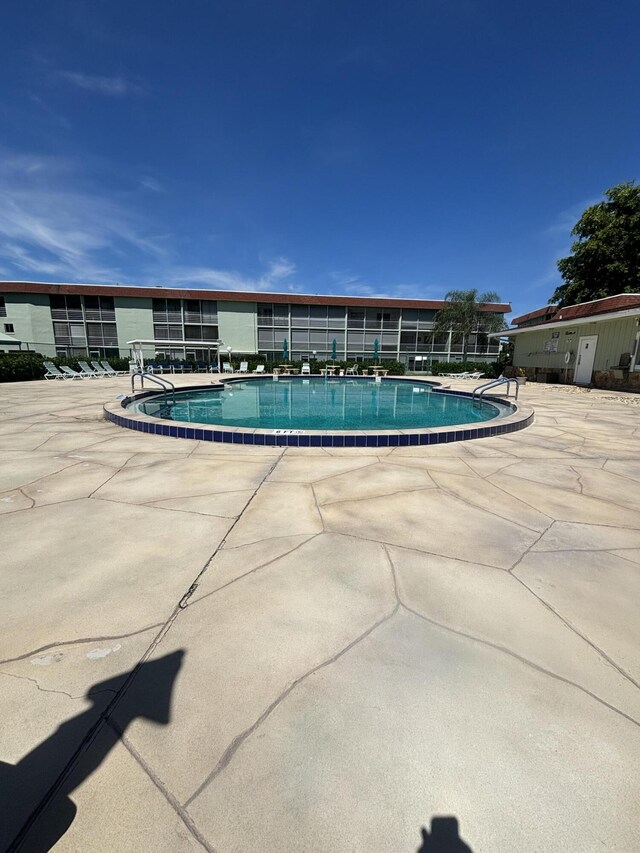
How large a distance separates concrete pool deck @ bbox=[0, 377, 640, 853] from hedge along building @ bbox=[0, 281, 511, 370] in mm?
32573

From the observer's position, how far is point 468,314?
3061 cm

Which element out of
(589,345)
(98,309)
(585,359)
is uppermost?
(98,309)

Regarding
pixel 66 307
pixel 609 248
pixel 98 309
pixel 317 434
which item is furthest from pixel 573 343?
pixel 66 307

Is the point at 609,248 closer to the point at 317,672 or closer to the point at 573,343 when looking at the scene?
the point at 573,343

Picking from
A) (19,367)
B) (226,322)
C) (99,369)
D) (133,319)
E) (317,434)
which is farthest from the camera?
(226,322)

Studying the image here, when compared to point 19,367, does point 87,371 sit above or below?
below

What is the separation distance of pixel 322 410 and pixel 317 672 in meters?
9.94

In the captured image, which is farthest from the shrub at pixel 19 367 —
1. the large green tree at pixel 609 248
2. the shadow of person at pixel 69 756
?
the large green tree at pixel 609 248

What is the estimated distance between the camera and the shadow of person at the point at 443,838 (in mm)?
1044

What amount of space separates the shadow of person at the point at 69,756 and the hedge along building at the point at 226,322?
33925 mm

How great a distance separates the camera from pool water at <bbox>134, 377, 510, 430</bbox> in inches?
353

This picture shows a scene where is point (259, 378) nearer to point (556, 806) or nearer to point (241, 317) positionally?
point (241, 317)

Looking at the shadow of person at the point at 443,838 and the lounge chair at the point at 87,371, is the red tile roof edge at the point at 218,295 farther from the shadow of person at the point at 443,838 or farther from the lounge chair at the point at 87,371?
the shadow of person at the point at 443,838

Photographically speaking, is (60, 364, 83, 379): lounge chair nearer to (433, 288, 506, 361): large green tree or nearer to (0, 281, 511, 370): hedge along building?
(0, 281, 511, 370): hedge along building
